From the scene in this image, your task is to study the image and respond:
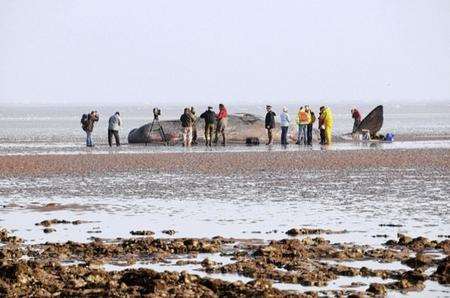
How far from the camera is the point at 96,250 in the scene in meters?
Answer: 15.3

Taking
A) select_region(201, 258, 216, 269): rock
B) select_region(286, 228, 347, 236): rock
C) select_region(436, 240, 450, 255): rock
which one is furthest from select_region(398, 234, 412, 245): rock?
select_region(201, 258, 216, 269): rock

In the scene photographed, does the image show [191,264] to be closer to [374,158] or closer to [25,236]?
[25,236]

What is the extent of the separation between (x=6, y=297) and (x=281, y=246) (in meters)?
4.63

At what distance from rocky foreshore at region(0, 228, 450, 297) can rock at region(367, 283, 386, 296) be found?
11 millimetres

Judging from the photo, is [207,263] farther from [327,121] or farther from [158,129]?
[158,129]

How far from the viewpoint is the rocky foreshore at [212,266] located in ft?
39.9

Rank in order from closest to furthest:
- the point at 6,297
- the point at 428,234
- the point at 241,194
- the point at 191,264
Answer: the point at 6,297
the point at 191,264
the point at 428,234
the point at 241,194

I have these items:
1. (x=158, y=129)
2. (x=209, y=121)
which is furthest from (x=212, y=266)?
(x=158, y=129)

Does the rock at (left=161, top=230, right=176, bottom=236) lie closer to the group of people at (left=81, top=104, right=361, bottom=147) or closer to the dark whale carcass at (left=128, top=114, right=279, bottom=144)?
the group of people at (left=81, top=104, right=361, bottom=147)

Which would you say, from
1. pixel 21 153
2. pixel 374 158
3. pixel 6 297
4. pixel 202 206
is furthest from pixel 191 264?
pixel 21 153

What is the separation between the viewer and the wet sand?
33.2 meters

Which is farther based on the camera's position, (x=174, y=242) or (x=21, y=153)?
(x=21, y=153)

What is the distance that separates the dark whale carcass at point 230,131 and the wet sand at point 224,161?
921 cm

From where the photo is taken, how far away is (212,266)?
45.6 feet
